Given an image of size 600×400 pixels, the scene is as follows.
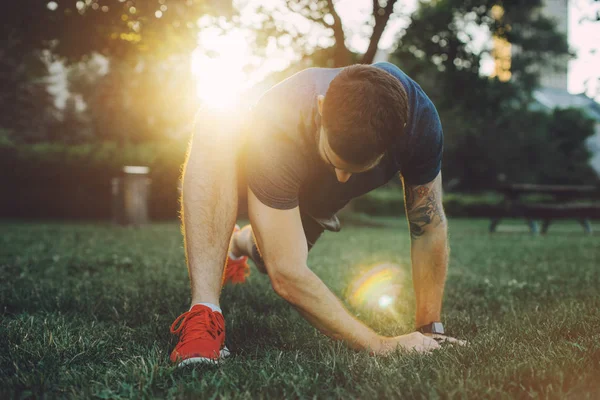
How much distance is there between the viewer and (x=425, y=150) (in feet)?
7.09

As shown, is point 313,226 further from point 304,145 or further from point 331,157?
point 331,157

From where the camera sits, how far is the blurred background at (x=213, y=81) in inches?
240

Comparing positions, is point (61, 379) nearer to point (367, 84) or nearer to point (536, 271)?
point (367, 84)

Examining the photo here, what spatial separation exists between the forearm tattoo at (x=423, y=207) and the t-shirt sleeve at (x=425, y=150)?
5cm

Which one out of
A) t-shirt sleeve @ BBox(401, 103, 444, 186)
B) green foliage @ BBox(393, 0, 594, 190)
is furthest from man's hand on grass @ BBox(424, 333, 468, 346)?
green foliage @ BBox(393, 0, 594, 190)

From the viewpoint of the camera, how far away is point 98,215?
49.7ft

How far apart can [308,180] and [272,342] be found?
76cm

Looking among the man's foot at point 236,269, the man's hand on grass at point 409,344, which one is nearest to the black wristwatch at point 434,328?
the man's hand on grass at point 409,344

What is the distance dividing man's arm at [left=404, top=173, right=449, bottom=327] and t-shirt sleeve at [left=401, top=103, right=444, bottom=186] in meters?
0.07

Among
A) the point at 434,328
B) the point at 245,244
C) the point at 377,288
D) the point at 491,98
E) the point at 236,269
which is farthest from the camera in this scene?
the point at 491,98

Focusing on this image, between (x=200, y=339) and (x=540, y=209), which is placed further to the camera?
(x=540, y=209)

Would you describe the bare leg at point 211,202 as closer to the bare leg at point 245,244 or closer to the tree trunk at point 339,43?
the bare leg at point 245,244

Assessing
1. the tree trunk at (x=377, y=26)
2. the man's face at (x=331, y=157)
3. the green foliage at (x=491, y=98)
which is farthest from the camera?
the green foliage at (x=491, y=98)

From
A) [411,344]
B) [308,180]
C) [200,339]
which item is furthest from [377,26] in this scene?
[200,339]
